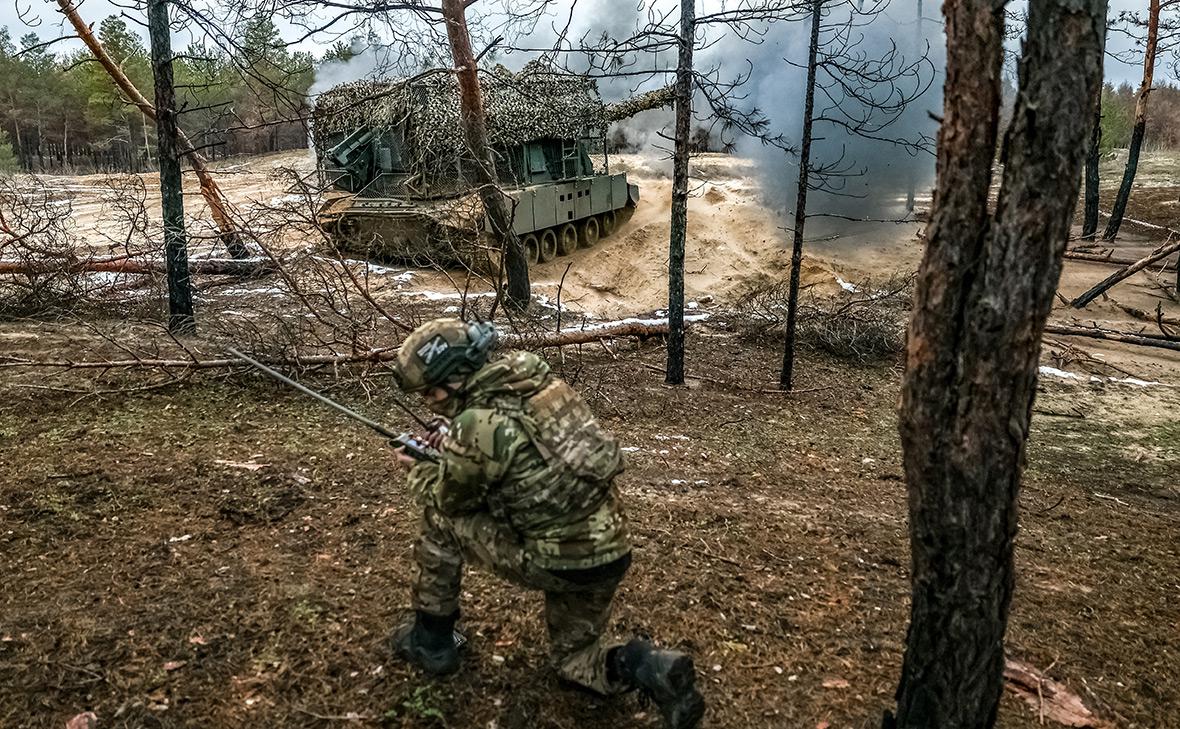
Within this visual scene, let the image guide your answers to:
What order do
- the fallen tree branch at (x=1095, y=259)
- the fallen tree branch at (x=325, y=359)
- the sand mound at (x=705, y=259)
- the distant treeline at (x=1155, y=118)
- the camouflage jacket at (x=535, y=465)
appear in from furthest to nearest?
the distant treeline at (x=1155, y=118), the sand mound at (x=705, y=259), the fallen tree branch at (x=1095, y=259), the fallen tree branch at (x=325, y=359), the camouflage jacket at (x=535, y=465)

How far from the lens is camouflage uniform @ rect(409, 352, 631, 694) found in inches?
114

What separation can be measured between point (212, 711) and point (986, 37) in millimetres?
3482

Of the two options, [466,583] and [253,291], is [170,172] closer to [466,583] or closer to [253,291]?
[253,291]

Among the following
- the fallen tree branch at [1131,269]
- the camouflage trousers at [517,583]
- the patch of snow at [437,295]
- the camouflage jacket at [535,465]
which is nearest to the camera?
the camouflage jacket at [535,465]

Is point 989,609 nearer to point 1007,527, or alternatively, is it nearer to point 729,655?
point 1007,527

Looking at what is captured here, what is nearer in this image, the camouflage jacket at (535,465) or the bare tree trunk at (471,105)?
the camouflage jacket at (535,465)

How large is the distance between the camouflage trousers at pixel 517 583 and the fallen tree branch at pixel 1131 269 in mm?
8144

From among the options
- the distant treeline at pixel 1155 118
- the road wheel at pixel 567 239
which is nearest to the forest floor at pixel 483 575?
the road wheel at pixel 567 239

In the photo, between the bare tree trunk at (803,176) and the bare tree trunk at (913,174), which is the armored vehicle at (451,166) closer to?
the bare tree trunk at (803,176)

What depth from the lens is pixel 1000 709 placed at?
11.1 feet

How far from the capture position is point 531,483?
2.91m

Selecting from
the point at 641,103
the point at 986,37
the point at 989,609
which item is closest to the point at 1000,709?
the point at 989,609

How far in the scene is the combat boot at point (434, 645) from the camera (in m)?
3.39

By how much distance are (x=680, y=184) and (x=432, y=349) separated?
5547 mm
